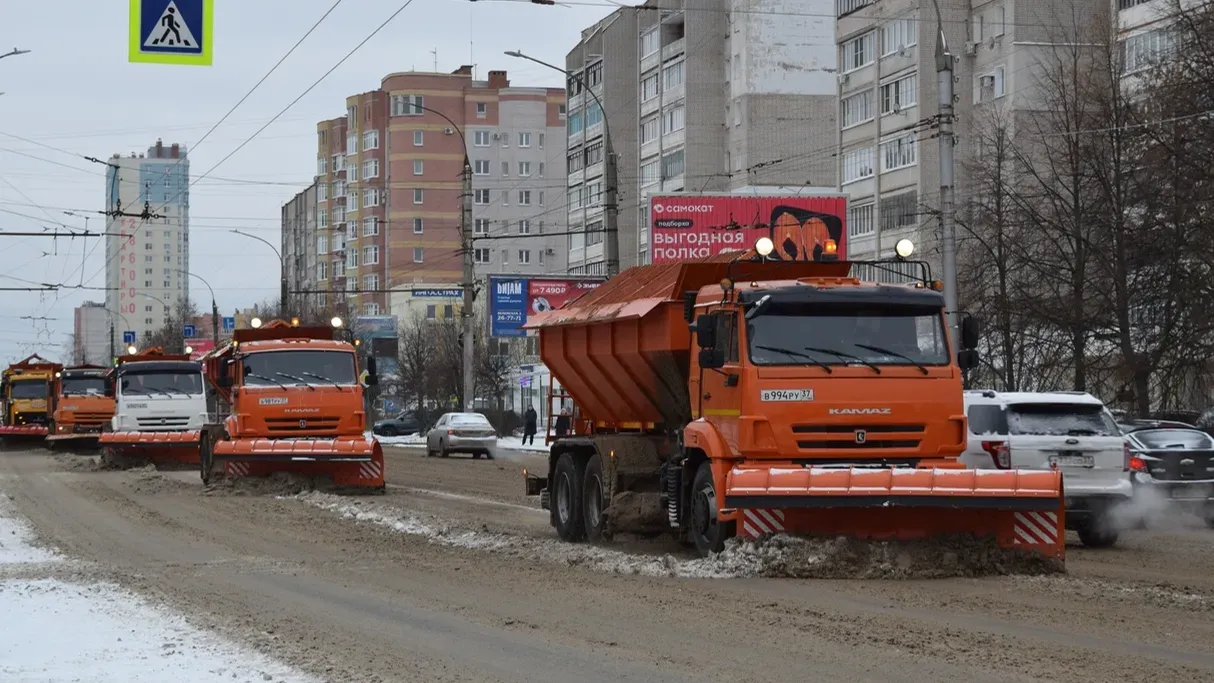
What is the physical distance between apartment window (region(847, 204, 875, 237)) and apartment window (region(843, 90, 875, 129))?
3.72 metres

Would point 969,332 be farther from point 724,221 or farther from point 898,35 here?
point 898,35

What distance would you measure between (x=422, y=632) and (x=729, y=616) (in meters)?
2.16

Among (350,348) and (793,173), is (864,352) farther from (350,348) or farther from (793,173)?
(793,173)

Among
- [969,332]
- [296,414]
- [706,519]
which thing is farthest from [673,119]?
[706,519]

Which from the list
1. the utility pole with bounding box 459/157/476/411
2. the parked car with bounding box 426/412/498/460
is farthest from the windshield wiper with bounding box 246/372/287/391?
the parked car with bounding box 426/412/498/460

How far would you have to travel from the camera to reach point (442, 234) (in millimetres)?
141000

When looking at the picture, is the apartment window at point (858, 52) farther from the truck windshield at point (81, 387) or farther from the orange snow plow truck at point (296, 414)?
the orange snow plow truck at point (296, 414)

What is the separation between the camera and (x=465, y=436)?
5228 cm

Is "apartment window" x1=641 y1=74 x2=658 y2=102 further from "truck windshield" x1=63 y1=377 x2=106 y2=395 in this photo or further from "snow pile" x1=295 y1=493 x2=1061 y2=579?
"snow pile" x1=295 y1=493 x2=1061 y2=579

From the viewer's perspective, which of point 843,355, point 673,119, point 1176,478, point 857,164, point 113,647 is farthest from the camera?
point 673,119

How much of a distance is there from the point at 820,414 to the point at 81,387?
36987 millimetres

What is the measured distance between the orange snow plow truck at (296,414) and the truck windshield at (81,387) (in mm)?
19134

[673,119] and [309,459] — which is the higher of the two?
[673,119]

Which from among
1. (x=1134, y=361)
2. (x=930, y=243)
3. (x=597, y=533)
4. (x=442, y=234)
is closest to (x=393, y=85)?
(x=442, y=234)
